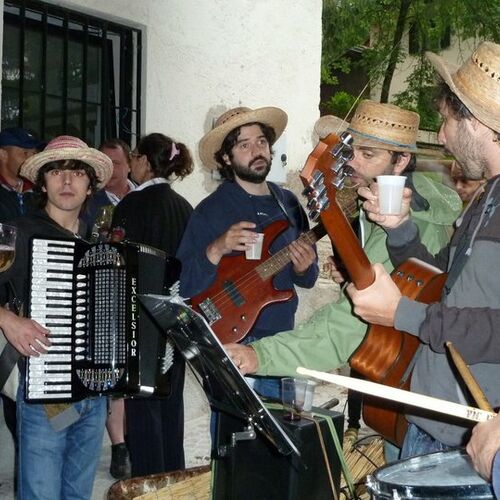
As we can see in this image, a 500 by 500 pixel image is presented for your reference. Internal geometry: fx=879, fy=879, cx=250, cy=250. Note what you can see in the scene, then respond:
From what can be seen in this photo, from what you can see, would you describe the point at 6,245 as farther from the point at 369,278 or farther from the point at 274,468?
the point at 369,278

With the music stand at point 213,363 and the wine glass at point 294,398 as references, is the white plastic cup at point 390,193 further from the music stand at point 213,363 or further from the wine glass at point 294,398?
the wine glass at point 294,398

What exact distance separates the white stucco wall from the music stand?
154 inches

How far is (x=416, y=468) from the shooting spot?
2.07 metres

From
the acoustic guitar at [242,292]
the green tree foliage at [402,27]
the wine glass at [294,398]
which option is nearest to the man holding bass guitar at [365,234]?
the wine glass at [294,398]

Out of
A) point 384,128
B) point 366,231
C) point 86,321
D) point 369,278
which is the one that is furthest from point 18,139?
point 369,278

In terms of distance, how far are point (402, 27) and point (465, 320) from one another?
14490 mm

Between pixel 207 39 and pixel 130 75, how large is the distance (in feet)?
2.34

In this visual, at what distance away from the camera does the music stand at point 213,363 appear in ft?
8.32

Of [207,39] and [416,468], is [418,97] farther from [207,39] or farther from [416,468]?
[416,468]

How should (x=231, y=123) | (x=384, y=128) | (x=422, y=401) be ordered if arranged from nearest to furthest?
(x=422, y=401) → (x=384, y=128) → (x=231, y=123)

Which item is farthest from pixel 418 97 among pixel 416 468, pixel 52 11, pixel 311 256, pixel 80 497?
pixel 416 468

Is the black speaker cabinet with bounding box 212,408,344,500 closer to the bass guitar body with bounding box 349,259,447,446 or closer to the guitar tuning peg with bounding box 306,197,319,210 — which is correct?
the bass guitar body with bounding box 349,259,447,446

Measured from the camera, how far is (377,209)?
2775 millimetres

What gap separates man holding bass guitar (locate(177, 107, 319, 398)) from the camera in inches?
178
